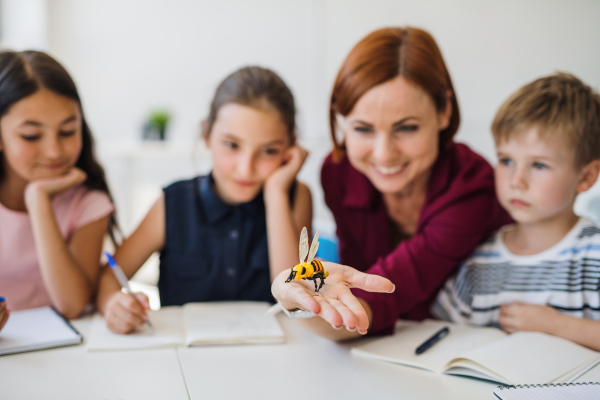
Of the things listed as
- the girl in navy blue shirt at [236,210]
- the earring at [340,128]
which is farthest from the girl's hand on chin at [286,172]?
the earring at [340,128]

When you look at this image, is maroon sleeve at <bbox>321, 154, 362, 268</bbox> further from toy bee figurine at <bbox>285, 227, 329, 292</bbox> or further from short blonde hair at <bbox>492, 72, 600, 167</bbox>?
toy bee figurine at <bbox>285, 227, 329, 292</bbox>

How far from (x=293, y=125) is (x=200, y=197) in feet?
1.09

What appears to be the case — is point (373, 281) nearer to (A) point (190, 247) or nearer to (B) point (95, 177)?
(A) point (190, 247)

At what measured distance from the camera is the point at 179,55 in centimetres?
384

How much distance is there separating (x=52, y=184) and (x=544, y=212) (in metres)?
1.14

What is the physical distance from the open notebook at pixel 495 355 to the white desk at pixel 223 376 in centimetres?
2

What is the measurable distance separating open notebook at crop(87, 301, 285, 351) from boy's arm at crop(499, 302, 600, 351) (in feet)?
1.58

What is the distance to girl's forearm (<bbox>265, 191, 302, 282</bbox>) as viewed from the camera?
50.8 inches

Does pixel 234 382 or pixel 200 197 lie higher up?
pixel 200 197

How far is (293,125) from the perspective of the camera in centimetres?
141

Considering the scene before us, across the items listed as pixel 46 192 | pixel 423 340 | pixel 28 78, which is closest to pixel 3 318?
pixel 46 192

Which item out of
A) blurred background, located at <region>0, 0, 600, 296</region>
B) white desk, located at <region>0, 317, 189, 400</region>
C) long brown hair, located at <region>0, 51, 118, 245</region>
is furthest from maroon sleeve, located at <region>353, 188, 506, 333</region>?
blurred background, located at <region>0, 0, 600, 296</region>

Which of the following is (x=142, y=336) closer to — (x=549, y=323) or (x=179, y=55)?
(x=549, y=323)

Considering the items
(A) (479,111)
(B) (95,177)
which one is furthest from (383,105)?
(A) (479,111)
